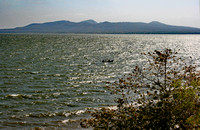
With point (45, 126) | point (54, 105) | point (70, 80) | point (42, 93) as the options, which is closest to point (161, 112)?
point (45, 126)

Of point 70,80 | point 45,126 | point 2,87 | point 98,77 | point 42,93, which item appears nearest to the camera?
point 45,126

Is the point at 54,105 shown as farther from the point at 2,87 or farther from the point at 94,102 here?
the point at 2,87

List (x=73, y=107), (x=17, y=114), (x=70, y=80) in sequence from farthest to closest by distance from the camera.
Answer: (x=70, y=80)
(x=73, y=107)
(x=17, y=114)

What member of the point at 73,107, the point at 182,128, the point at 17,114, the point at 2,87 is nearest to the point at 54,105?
the point at 73,107

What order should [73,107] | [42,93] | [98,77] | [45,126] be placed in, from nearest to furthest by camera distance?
Result: [45,126]
[73,107]
[42,93]
[98,77]

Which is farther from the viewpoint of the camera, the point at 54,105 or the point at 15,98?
the point at 15,98

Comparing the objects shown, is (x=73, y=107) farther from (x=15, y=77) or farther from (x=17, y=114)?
(x=15, y=77)

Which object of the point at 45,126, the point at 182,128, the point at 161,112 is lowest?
the point at 45,126

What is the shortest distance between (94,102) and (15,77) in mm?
14370

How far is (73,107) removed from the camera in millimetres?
18828

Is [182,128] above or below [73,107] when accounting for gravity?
above

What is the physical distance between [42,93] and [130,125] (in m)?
14.9

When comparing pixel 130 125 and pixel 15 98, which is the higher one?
pixel 130 125

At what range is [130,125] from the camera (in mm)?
9656
